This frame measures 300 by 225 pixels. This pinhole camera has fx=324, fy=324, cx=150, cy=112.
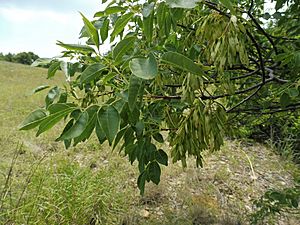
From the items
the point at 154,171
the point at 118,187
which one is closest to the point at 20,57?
the point at 118,187

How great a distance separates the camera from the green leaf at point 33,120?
519mm

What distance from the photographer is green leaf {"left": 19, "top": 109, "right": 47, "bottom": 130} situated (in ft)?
1.70

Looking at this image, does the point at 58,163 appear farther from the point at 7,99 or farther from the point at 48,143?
the point at 7,99

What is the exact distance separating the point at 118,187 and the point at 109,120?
1.89 m

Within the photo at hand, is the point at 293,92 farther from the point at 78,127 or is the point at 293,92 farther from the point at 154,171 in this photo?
the point at 78,127

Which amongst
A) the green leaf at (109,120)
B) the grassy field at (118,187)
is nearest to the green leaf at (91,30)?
the green leaf at (109,120)

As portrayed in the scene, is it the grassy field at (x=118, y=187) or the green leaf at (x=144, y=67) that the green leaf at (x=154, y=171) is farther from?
the grassy field at (x=118, y=187)

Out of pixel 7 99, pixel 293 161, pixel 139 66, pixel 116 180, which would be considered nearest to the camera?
pixel 139 66

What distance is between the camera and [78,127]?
1.71 ft

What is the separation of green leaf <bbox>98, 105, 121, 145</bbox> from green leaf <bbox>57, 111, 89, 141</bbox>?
0.02 m

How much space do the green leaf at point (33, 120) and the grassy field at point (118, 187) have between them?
1.04 meters

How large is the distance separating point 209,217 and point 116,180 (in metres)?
0.76

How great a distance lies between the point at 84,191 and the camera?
1.95 metres

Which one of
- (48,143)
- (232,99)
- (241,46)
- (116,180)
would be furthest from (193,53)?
(48,143)
